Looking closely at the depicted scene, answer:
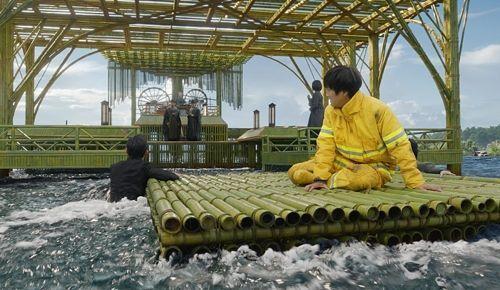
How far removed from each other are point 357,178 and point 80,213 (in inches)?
122

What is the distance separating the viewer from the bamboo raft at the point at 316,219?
9.16 feet

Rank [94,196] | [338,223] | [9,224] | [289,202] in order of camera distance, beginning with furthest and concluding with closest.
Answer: [94,196]
[9,224]
[289,202]
[338,223]

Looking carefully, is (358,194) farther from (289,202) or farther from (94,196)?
(94,196)

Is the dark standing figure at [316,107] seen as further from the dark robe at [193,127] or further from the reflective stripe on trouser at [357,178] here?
the reflective stripe on trouser at [357,178]

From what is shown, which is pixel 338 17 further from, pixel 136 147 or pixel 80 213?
pixel 80 213

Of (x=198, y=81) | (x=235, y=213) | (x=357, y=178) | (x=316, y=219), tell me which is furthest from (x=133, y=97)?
(x=316, y=219)

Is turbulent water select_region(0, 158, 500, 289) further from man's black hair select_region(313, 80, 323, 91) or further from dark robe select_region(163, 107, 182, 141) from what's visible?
dark robe select_region(163, 107, 182, 141)

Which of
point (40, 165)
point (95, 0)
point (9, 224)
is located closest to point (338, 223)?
point (9, 224)

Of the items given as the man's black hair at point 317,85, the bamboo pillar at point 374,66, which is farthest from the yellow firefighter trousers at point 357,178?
the bamboo pillar at point 374,66

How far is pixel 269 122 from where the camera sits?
19.5m

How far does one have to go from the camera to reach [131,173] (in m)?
5.21

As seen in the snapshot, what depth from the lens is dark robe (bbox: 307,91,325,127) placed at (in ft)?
34.8

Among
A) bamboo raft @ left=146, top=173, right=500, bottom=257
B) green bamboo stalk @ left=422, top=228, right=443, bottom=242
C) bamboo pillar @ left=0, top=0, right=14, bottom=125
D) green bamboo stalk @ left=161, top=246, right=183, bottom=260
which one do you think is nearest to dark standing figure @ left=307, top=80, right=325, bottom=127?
bamboo raft @ left=146, top=173, right=500, bottom=257

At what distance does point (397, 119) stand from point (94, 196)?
193 inches
